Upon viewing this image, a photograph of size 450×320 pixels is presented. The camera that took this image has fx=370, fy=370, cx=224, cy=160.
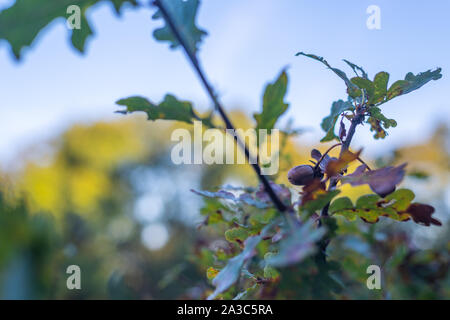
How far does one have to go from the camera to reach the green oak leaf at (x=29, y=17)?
54 centimetres

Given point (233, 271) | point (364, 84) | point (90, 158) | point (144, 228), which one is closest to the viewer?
point (233, 271)

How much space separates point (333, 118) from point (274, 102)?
→ 0.44ft

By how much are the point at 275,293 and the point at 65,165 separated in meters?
23.2

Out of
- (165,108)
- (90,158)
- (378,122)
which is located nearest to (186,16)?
(165,108)

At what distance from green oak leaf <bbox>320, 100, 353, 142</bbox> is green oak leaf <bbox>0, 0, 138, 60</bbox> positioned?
0.40 m

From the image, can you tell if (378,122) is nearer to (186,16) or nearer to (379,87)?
(379,87)

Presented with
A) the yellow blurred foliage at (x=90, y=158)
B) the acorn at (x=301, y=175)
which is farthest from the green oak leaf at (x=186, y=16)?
the yellow blurred foliage at (x=90, y=158)

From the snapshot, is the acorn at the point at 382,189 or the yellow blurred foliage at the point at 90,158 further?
the yellow blurred foliage at the point at 90,158

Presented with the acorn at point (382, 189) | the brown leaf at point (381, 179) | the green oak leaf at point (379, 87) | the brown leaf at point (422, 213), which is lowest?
the brown leaf at point (422, 213)

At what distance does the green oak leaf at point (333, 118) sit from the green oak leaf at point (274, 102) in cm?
12

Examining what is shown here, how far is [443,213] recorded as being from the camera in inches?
112

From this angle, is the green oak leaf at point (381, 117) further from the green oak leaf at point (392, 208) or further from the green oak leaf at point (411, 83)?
the green oak leaf at point (392, 208)

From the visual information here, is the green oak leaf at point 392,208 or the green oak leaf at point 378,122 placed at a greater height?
the green oak leaf at point 378,122

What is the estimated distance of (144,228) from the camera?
1482cm
